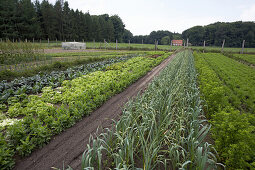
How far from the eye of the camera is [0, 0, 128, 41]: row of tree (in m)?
35.4

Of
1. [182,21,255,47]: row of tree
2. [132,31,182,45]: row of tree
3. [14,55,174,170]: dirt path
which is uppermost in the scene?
[132,31,182,45]: row of tree

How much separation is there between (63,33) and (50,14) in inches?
272

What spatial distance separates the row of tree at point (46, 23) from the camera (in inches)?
1395

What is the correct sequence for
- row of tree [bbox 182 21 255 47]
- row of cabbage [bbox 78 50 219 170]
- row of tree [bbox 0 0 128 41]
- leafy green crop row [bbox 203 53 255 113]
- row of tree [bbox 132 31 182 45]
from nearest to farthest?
row of cabbage [bbox 78 50 219 170] → leafy green crop row [bbox 203 53 255 113] → row of tree [bbox 0 0 128 41] → row of tree [bbox 182 21 255 47] → row of tree [bbox 132 31 182 45]

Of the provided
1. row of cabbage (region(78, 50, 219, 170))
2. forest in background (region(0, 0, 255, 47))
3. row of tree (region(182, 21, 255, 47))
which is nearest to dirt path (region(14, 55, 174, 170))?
row of cabbage (region(78, 50, 219, 170))

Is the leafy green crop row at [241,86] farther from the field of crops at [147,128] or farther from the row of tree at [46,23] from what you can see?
the row of tree at [46,23]

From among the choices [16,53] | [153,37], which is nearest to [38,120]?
[16,53]

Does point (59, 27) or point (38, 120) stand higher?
point (59, 27)

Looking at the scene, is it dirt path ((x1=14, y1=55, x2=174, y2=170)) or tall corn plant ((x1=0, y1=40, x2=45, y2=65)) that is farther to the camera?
tall corn plant ((x1=0, y1=40, x2=45, y2=65))

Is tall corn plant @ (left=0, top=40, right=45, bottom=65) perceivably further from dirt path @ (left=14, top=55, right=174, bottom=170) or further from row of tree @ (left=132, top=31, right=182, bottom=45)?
row of tree @ (left=132, top=31, right=182, bottom=45)

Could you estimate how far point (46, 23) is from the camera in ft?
148

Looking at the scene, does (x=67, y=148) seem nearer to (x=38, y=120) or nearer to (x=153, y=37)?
(x=38, y=120)

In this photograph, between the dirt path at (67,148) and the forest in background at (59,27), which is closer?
the dirt path at (67,148)

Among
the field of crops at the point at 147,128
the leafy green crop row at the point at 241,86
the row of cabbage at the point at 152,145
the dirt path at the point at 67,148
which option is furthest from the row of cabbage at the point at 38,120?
the leafy green crop row at the point at 241,86
